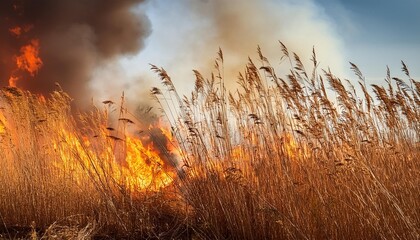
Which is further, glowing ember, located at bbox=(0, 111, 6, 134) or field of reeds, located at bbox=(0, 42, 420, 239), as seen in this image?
glowing ember, located at bbox=(0, 111, 6, 134)

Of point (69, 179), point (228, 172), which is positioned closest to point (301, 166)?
point (228, 172)

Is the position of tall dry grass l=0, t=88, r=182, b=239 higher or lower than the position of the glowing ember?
lower

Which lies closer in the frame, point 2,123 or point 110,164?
point 110,164

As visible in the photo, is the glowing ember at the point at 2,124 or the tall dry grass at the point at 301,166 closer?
the tall dry grass at the point at 301,166

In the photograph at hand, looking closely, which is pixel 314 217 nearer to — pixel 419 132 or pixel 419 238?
pixel 419 238

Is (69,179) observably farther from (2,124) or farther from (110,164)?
(2,124)

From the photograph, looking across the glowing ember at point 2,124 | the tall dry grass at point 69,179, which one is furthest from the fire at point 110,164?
the glowing ember at point 2,124

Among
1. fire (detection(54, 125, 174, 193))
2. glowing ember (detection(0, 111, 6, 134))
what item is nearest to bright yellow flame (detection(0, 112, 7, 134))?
glowing ember (detection(0, 111, 6, 134))

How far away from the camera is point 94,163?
5.82 m

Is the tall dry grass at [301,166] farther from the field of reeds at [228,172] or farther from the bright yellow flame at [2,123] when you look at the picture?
the bright yellow flame at [2,123]

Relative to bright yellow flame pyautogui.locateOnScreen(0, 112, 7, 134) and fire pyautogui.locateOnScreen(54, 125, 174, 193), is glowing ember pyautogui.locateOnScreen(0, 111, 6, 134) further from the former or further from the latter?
fire pyautogui.locateOnScreen(54, 125, 174, 193)

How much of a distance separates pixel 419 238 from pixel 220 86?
8.61ft

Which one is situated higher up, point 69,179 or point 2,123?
point 2,123

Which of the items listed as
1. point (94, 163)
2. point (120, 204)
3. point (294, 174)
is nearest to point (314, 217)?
point (294, 174)
